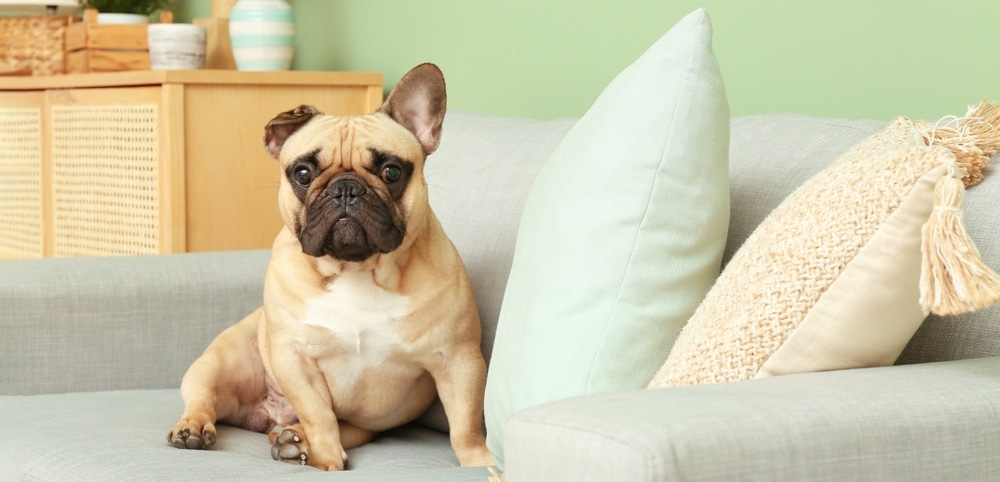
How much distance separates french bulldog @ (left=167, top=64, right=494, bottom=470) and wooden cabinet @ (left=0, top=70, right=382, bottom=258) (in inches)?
37.2

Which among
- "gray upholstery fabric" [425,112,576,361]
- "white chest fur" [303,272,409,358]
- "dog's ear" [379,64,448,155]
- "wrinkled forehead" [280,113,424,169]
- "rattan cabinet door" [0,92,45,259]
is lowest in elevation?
"rattan cabinet door" [0,92,45,259]

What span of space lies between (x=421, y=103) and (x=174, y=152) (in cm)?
104

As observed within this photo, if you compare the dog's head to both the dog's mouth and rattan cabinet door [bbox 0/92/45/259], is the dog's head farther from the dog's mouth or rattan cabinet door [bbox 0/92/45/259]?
rattan cabinet door [bbox 0/92/45/259]

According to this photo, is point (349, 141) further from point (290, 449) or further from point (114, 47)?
point (114, 47)

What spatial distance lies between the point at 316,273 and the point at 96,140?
147 centimetres

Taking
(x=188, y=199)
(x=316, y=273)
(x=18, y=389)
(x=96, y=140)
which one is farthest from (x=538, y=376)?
(x=96, y=140)

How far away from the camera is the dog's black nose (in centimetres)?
155

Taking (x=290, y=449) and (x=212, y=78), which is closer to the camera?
(x=290, y=449)

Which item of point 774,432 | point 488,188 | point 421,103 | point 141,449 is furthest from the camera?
point 488,188

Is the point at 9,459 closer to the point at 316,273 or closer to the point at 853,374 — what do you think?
the point at 316,273

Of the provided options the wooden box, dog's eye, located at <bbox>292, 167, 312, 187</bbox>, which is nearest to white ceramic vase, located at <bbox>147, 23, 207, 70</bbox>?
the wooden box

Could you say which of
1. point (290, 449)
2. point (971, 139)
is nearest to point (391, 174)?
point (290, 449)

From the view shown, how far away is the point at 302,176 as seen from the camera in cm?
164

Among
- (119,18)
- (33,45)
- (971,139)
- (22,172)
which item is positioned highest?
(971,139)
